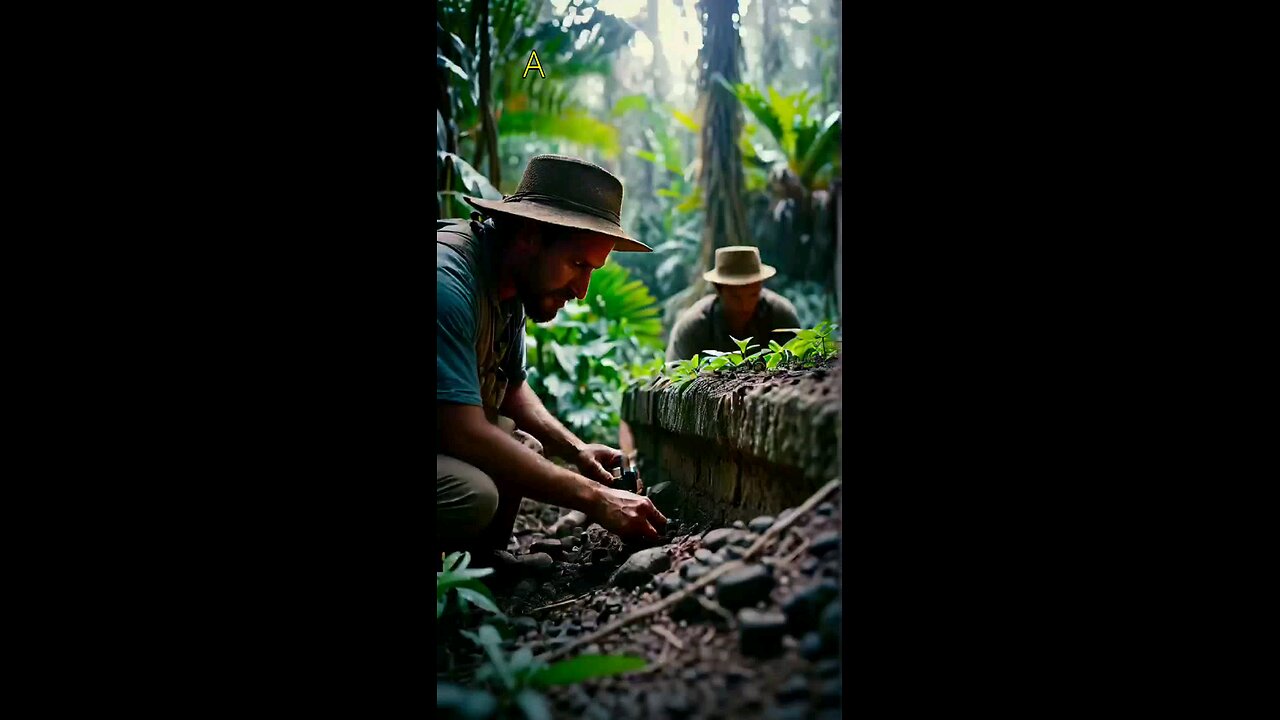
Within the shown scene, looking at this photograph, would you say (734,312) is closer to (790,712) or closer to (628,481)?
(628,481)

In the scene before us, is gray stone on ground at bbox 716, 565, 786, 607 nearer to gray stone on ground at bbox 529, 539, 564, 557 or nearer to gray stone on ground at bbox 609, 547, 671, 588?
gray stone on ground at bbox 609, 547, 671, 588

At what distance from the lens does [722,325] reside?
115 inches

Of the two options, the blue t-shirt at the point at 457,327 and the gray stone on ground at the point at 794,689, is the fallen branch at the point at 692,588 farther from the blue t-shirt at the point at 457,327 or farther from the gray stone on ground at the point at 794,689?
the blue t-shirt at the point at 457,327

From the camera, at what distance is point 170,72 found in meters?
1.25

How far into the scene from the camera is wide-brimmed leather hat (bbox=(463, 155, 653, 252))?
6.12 ft

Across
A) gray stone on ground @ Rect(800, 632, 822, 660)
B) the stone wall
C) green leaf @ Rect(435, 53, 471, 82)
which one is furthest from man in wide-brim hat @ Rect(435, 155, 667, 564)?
gray stone on ground @ Rect(800, 632, 822, 660)

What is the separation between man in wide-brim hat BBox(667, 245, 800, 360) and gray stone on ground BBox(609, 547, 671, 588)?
1.27 meters

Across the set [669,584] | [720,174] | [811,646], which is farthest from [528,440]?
[720,174]

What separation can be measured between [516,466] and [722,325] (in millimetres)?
1429
